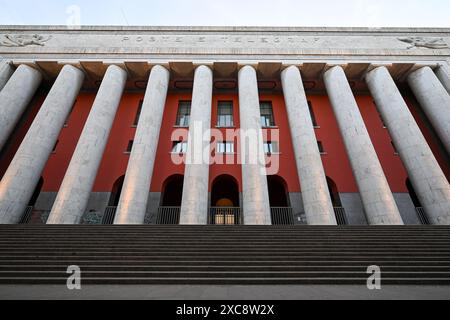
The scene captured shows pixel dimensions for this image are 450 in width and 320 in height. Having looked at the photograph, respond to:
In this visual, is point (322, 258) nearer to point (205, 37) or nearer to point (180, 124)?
point (180, 124)

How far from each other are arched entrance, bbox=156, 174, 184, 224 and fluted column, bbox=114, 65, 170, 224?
9.02 ft

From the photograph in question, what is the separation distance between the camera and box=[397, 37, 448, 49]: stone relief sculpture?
54.5 ft

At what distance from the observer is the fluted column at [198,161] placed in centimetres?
1039

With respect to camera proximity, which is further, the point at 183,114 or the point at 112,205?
the point at 183,114

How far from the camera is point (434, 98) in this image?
14.2 metres

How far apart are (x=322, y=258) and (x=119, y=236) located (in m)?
6.09

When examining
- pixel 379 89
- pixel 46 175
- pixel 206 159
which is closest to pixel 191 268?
pixel 206 159

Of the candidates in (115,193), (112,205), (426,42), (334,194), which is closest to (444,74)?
(426,42)

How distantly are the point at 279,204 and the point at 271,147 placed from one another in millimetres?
4729

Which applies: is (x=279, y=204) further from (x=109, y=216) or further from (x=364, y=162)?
(x=109, y=216)

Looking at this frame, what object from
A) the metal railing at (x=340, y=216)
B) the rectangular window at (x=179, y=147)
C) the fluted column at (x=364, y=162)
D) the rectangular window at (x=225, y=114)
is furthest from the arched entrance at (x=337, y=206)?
the rectangular window at (x=179, y=147)

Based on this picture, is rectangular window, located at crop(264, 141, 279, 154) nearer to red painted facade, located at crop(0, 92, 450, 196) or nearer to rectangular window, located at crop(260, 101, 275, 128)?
red painted facade, located at crop(0, 92, 450, 196)

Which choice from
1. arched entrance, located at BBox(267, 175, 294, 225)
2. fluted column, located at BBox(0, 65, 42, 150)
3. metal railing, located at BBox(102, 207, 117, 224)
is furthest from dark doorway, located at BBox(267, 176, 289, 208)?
fluted column, located at BBox(0, 65, 42, 150)

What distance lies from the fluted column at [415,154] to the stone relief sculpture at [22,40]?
80.0 feet
